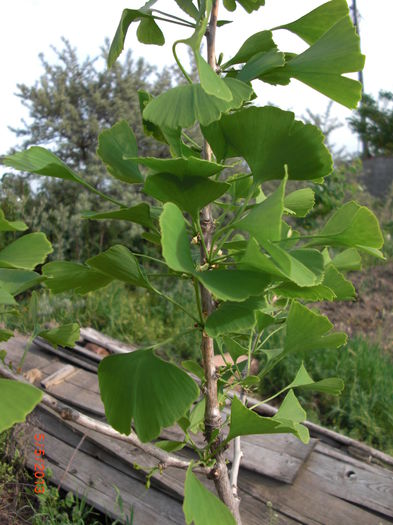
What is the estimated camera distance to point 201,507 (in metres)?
0.73

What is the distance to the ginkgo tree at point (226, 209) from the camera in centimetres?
61

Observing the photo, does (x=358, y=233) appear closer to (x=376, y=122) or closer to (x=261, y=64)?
(x=261, y=64)

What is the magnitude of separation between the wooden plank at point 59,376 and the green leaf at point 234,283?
1782mm

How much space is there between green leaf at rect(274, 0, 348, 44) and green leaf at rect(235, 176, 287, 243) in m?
0.37

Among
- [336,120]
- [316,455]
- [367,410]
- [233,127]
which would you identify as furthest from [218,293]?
[336,120]

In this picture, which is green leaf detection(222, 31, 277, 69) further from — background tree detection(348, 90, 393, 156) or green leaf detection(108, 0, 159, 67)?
background tree detection(348, 90, 393, 156)

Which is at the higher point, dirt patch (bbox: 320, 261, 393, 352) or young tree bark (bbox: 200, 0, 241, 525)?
young tree bark (bbox: 200, 0, 241, 525)

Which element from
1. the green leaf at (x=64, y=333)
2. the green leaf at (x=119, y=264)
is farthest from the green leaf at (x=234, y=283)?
the green leaf at (x=64, y=333)

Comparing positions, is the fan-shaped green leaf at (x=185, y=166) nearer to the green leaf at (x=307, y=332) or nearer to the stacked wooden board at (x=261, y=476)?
the green leaf at (x=307, y=332)

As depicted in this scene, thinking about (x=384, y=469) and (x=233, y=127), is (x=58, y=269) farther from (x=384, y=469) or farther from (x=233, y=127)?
(x=384, y=469)

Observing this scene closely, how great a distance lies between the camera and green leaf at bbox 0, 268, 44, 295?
79cm

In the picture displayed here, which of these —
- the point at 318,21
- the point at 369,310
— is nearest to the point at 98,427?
the point at 318,21

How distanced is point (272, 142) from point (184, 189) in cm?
13

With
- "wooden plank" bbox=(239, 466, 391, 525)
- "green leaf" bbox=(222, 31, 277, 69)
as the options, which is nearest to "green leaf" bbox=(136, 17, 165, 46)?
"green leaf" bbox=(222, 31, 277, 69)
